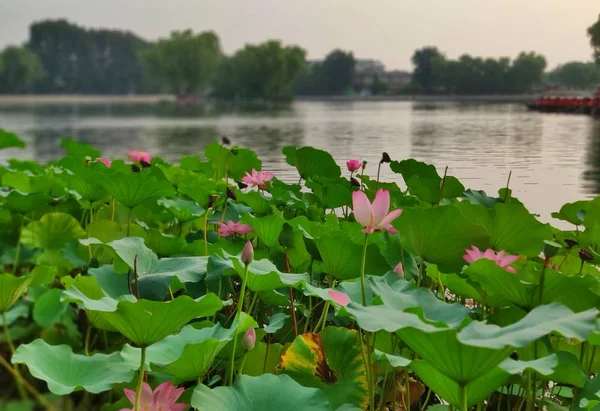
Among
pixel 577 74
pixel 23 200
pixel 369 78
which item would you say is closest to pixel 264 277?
pixel 23 200

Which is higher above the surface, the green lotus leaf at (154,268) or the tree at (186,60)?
the tree at (186,60)

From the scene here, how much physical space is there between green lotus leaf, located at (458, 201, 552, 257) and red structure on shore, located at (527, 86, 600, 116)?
212cm

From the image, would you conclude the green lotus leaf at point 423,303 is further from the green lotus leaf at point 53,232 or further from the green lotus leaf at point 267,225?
the green lotus leaf at point 53,232

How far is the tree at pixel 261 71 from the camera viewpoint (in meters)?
10.0

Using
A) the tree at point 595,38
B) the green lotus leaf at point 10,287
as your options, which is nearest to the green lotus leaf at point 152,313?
the green lotus leaf at point 10,287

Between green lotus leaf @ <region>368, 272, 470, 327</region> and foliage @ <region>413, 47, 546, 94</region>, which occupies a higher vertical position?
foliage @ <region>413, 47, 546, 94</region>

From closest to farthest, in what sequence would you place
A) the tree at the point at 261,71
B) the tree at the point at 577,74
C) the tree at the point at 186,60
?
the tree at the point at 577,74, the tree at the point at 261,71, the tree at the point at 186,60

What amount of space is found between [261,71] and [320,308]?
9480 millimetres

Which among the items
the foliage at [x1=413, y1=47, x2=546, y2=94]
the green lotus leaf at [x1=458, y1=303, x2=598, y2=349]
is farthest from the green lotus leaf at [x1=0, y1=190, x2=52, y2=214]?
the foliage at [x1=413, y1=47, x2=546, y2=94]

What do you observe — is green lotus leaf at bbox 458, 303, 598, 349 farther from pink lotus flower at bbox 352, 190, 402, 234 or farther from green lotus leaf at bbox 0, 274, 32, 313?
green lotus leaf at bbox 0, 274, 32, 313

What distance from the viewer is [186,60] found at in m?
22.1

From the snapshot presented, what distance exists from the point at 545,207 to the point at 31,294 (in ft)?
3.15

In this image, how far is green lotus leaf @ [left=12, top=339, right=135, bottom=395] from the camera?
596mm

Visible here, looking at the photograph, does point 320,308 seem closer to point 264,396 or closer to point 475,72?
point 264,396
